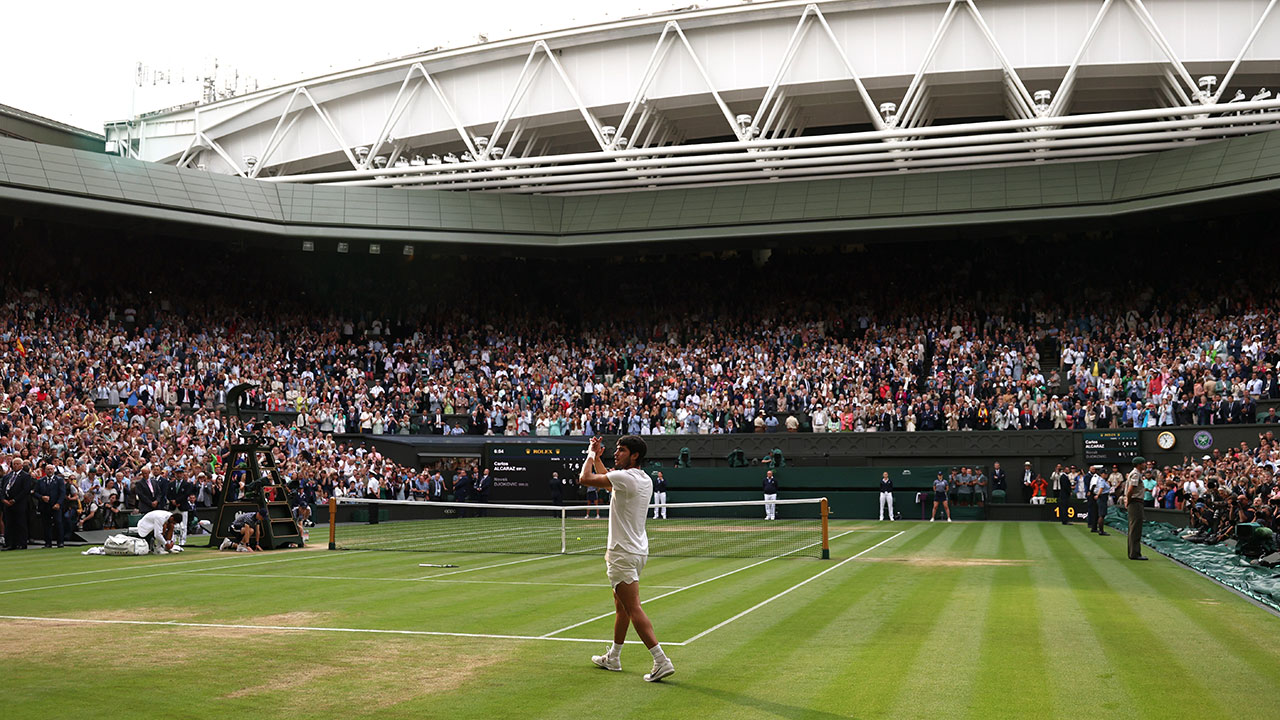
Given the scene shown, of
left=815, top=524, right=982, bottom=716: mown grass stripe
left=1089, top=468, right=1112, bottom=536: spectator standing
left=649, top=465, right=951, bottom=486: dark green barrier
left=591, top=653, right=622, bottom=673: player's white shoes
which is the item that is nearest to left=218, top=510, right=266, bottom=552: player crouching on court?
left=815, top=524, right=982, bottom=716: mown grass stripe

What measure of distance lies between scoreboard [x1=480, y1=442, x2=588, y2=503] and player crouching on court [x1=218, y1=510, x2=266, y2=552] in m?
17.8

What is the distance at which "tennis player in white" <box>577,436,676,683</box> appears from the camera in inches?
367

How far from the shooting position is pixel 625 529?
952 cm

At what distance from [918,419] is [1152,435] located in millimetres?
8254

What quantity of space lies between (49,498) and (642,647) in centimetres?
1934

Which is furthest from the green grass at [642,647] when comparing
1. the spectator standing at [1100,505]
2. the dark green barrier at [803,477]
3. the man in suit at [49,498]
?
the dark green barrier at [803,477]

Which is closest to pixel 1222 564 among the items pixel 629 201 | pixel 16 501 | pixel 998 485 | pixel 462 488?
pixel 998 485

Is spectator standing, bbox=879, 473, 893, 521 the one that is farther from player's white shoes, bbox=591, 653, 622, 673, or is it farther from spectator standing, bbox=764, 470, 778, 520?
player's white shoes, bbox=591, 653, 622, 673

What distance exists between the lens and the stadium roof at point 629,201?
134 feet

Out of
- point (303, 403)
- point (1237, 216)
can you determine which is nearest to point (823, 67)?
point (1237, 216)

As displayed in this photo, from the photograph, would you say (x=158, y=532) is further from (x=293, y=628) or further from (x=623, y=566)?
(x=623, y=566)

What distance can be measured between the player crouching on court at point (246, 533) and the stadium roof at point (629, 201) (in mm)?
23687

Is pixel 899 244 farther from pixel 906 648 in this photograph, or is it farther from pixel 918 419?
pixel 906 648

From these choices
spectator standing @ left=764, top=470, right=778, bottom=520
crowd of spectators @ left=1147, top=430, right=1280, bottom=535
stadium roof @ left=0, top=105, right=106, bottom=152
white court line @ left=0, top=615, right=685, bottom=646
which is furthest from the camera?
stadium roof @ left=0, top=105, right=106, bottom=152
